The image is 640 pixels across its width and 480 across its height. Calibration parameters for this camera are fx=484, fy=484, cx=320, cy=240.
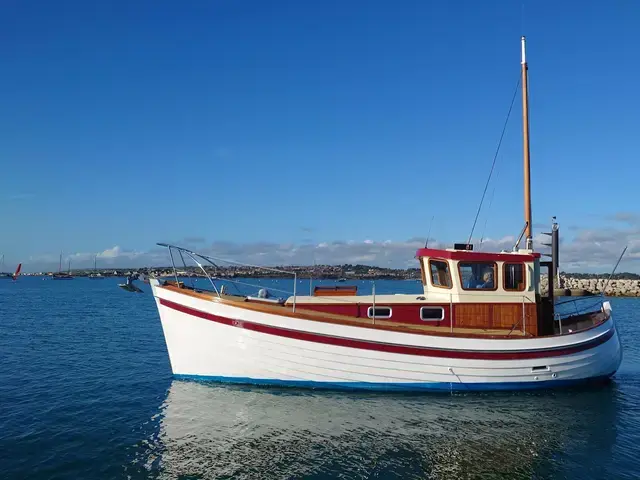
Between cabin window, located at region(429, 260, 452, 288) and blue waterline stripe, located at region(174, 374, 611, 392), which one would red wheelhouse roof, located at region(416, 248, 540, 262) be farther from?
blue waterline stripe, located at region(174, 374, 611, 392)

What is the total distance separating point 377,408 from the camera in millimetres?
12625

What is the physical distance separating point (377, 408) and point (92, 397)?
317 inches

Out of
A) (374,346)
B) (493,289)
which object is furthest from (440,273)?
(374,346)

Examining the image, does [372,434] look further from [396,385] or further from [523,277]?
[523,277]

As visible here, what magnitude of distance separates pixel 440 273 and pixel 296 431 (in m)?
6.92

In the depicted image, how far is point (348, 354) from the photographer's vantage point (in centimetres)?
1345

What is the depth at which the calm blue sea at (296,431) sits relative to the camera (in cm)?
923

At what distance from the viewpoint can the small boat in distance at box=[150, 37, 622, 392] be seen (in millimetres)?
13422

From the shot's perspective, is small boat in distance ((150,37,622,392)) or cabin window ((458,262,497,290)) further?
cabin window ((458,262,497,290))

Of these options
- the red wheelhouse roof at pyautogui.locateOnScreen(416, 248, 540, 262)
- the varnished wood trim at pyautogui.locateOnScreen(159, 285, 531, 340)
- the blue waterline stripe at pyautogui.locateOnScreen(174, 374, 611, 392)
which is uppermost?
the red wheelhouse roof at pyautogui.locateOnScreen(416, 248, 540, 262)

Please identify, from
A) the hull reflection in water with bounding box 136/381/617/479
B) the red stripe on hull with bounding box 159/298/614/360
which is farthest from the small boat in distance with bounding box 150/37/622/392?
the hull reflection in water with bounding box 136/381/617/479

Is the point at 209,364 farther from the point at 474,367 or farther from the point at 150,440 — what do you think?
the point at 474,367

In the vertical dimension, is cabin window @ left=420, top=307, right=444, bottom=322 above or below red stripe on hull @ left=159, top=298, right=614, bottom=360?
above

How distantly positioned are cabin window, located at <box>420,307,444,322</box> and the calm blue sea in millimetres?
2264
